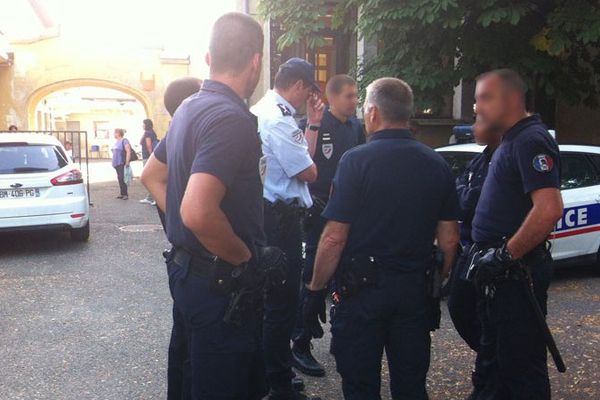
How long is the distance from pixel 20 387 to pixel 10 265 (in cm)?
404

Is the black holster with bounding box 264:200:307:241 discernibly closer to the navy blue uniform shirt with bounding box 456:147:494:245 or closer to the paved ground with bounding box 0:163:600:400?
the navy blue uniform shirt with bounding box 456:147:494:245

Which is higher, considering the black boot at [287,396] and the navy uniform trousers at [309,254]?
the navy uniform trousers at [309,254]

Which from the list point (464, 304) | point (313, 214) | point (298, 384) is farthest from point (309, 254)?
point (464, 304)

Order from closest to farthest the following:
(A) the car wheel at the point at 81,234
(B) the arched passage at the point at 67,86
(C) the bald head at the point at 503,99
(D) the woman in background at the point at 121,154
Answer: (C) the bald head at the point at 503,99 → (A) the car wheel at the point at 81,234 → (D) the woman in background at the point at 121,154 → (B) the arched passage at the point at 67,86

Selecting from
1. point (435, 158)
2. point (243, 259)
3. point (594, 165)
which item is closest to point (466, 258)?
point (435, 158)

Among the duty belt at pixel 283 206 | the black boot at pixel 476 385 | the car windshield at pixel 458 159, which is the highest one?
the car windshield at pixel 458 159

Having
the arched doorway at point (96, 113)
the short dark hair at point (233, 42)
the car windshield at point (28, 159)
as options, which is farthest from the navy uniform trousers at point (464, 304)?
the arched doorway at point (96, 113)

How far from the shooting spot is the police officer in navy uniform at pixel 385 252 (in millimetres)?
2703

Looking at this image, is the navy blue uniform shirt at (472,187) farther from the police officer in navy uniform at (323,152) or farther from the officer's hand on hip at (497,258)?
the police officer in navy uniform at (323,152)

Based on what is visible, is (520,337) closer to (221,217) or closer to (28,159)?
(221,217)

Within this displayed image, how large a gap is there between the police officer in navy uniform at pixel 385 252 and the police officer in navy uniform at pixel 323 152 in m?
1.30

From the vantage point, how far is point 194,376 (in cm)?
231

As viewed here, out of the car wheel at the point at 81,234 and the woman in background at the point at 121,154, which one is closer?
the car wheel at the point at 81,234

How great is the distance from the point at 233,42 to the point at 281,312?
182 cm
